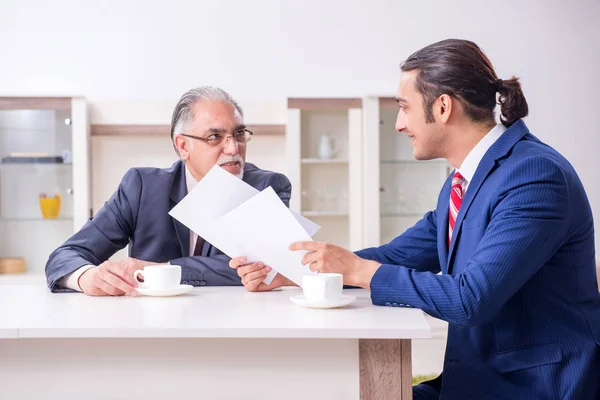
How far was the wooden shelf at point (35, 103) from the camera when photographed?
4785mm

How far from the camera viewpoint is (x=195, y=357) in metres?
1.47

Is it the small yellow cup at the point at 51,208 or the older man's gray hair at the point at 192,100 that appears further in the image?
the small yellow cup at the point at 51,208

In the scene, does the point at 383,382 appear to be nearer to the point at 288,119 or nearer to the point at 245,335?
the point at 245,335

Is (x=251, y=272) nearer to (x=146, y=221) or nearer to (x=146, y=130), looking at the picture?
(x=146, y=221)

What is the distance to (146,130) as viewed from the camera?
4.95 metres

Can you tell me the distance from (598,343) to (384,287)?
0.49m

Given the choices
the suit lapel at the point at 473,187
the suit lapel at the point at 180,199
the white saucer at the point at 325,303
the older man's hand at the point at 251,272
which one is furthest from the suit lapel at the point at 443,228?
the suit lapel at the point at 180,199

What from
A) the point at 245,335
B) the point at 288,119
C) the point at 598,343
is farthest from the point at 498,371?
the point at 288,119

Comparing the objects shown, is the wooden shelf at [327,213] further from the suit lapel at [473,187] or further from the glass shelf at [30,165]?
the suit lapel at [473,187]

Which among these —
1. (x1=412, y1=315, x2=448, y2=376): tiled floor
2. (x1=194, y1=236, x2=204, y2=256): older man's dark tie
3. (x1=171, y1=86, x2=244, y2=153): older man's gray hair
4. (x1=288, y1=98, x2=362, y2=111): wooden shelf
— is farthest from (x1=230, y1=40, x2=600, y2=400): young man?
(x1=288, y1=98, x2=362, y2=111): wooden shelf

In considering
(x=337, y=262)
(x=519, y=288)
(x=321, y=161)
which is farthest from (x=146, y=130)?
(x=519, y=288)

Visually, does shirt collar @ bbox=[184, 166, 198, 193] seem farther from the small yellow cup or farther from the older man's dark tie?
the small yellow cup

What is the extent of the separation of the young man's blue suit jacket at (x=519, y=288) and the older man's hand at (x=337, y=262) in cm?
6

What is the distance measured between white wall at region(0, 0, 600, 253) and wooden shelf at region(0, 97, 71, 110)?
0.32m
